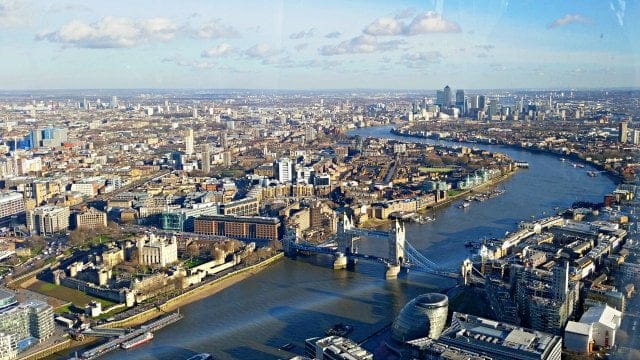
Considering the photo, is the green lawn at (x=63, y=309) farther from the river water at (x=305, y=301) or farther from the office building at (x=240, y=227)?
the office building at (x=240, y=227)

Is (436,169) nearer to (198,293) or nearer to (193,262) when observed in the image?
(193,262)

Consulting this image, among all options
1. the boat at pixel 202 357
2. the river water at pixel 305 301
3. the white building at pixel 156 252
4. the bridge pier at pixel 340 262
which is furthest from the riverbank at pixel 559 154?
the boat at pixel 202 357

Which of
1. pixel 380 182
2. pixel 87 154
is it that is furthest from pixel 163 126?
pixel 380 182

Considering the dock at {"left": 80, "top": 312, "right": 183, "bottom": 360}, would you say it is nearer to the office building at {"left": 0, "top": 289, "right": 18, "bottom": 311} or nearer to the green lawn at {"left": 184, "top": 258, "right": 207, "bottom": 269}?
the office building at {"left": 0, "top": 289, "right": 18, "bottom": 311}

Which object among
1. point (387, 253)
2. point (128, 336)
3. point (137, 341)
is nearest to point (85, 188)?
point (387, 253)

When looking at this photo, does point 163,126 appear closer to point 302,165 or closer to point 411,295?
point 302,165

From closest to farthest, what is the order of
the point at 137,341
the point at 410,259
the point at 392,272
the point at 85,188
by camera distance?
1. the point at 137,341
2. the point at 392,272
3. the point at 410,259
4. the point at 85,188

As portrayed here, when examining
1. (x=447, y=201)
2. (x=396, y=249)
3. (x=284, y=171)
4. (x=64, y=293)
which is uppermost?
(x=284, y=171)

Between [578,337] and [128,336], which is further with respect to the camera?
[128,336]
